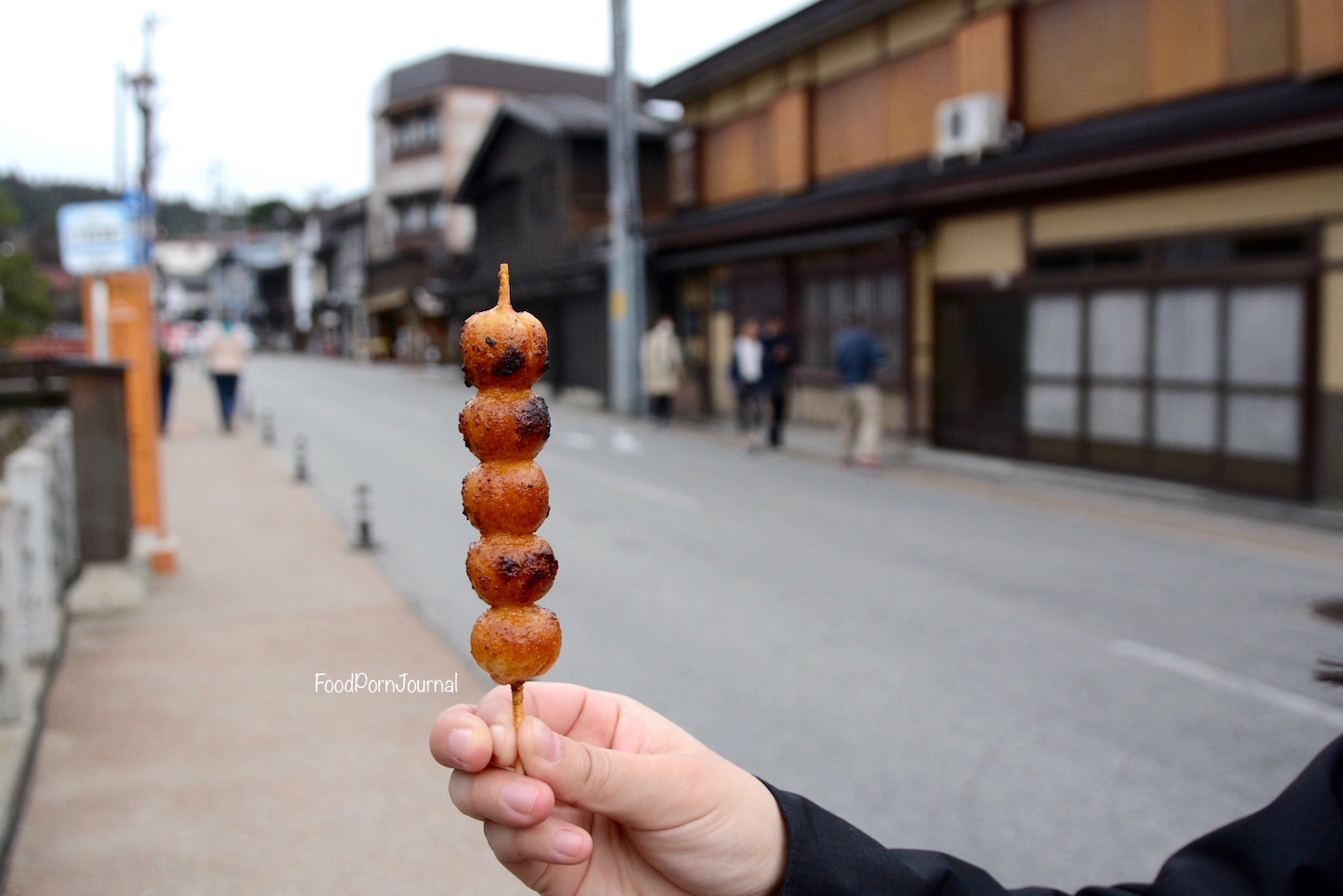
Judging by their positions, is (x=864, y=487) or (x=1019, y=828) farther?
(x=864, y=487)

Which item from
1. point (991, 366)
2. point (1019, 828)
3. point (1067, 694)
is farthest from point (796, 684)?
point (991, 366)

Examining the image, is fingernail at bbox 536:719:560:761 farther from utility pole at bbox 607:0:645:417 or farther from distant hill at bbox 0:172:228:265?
utility pole at bbox 607:0:645:417

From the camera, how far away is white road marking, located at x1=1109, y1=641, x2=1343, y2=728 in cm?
563

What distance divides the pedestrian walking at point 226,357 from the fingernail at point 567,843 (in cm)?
1959

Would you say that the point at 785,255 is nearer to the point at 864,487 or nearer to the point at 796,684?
Answer: the point at 864,487

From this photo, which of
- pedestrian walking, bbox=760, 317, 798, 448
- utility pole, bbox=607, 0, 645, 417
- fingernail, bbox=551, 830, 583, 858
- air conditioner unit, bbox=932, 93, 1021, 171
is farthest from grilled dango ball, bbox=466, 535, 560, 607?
utility pole, bbox=607, 0, 645, 417

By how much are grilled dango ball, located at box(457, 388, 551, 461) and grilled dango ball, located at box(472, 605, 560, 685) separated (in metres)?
0.19

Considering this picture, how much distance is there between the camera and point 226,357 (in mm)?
19422

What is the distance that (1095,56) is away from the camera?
556 inches

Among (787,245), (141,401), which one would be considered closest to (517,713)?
(141,401)

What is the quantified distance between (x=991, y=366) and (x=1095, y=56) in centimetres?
431

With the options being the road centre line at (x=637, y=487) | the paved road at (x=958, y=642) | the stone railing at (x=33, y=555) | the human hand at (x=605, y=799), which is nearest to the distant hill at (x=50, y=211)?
the stone railing at (x=33, y=555)

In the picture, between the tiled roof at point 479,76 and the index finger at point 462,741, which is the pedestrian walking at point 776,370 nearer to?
the index finger at point 462,741

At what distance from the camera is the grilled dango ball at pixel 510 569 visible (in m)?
1.28
